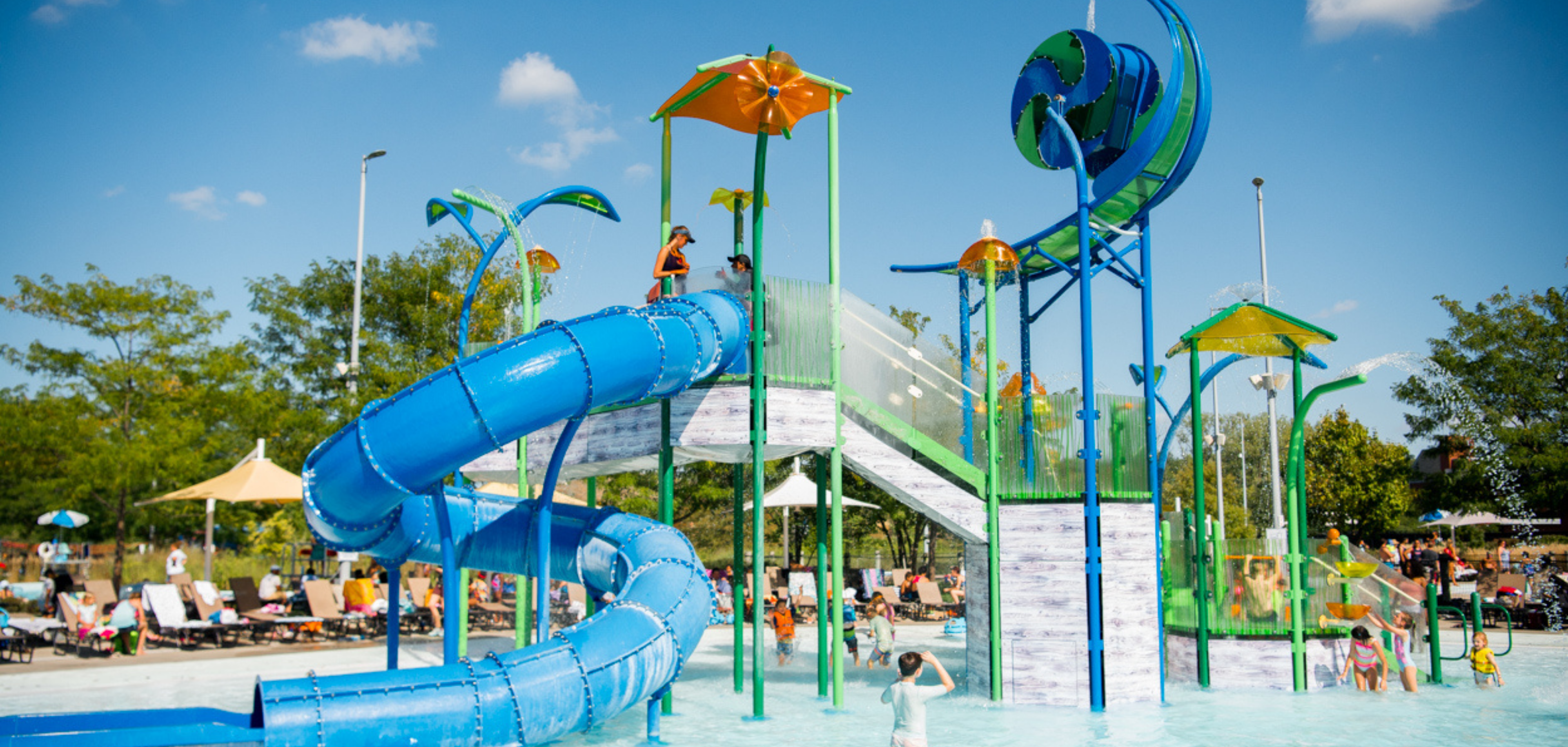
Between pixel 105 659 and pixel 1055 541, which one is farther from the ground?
pixel 1055 541

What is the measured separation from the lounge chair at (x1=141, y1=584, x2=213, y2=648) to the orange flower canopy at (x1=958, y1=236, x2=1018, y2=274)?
42.7ft

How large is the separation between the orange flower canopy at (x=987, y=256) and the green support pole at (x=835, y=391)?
1892mm

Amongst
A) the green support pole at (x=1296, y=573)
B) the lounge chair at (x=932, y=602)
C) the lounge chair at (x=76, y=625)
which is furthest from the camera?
the lounge chair at (x=932, y=602)

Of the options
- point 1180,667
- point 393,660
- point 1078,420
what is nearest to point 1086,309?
point 1078,420

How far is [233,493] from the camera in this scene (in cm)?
1948

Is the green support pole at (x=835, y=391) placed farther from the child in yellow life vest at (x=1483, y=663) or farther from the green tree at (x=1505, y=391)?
the green tree at (x=1505, y=391)

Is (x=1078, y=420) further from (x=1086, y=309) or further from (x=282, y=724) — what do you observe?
(x=282, y=724)

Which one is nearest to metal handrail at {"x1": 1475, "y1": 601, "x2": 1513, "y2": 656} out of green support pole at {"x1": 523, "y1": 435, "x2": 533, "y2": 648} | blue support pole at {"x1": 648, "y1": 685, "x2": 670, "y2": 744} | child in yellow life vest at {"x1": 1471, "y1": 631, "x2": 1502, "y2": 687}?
child in yellow life vest at {"x1": 1471, "y1": 631, "x2": 1502, "y2": 687}

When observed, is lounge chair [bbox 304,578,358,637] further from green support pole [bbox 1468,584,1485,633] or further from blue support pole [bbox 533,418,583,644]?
green support pole [bbox 1468,584,1485,633]

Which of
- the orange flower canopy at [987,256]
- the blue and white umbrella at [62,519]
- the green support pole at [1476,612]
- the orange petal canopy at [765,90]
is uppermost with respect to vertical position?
the orange petal canopy at [765,90]

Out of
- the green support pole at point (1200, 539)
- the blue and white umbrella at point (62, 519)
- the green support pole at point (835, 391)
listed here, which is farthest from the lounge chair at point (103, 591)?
the green support pole at point (1200, 539)

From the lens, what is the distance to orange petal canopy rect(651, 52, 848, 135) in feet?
37.0

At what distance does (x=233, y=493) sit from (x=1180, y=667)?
643 inches

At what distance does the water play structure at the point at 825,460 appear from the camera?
7.91 meters
